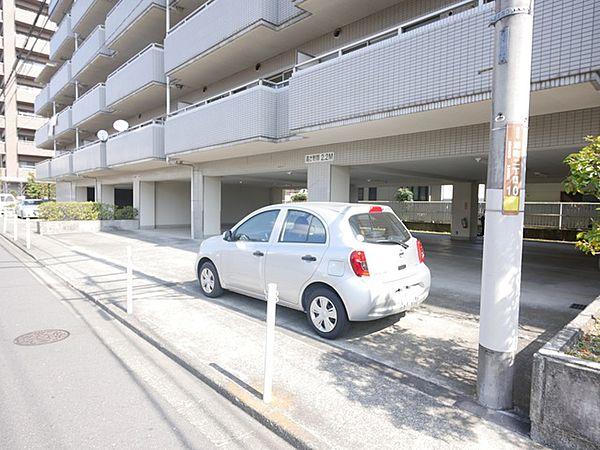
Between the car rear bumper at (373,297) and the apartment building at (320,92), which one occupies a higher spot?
the apartment building at (320,92)

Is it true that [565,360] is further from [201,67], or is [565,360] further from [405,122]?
[201,67]

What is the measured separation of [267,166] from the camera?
12375mm

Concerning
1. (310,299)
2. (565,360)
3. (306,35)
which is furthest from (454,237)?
(565,360)

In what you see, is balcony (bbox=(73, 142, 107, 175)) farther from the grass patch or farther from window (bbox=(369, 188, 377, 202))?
window (bbox=(369, 188, 377, 202))

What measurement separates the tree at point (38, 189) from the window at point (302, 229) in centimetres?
4743

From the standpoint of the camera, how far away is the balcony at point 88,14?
20.9 metres

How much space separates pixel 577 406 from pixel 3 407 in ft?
14.1

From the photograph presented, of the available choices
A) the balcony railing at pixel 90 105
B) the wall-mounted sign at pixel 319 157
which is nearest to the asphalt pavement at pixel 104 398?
the wall-mounted sign at pixel 319 157

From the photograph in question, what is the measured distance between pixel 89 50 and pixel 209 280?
2047 cm

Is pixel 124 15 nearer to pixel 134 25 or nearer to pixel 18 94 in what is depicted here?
pixel 134 25

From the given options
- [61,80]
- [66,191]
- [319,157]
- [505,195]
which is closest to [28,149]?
[66,191]

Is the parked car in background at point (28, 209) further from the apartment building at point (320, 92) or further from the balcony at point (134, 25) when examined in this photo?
the balcony at point (134, 25)

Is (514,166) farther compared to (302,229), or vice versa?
(302,229)

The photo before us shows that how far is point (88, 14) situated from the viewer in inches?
857
